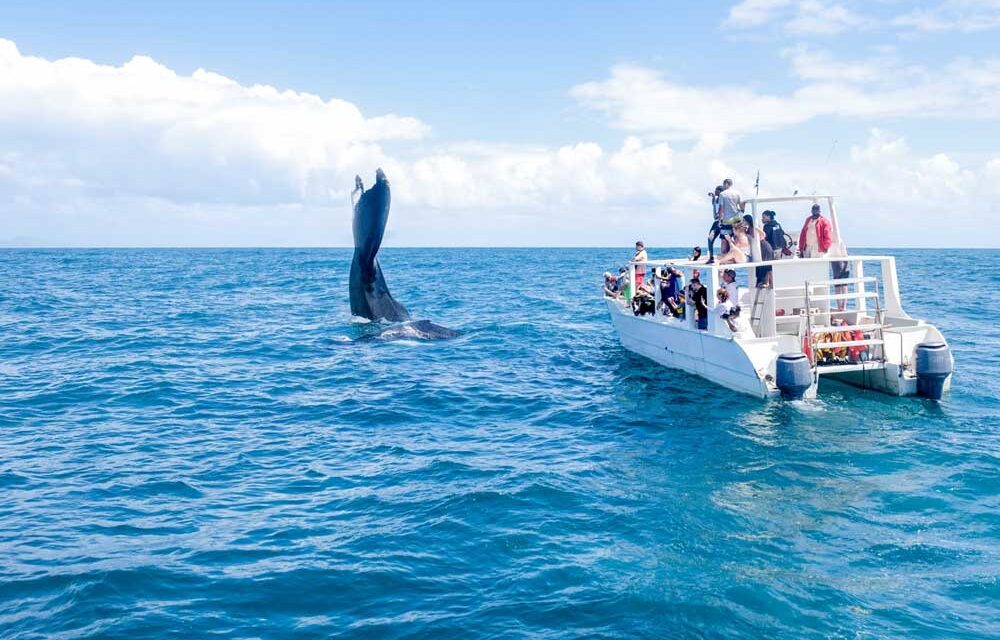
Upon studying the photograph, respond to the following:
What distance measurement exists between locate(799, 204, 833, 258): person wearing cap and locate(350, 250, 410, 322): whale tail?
35.9 feet

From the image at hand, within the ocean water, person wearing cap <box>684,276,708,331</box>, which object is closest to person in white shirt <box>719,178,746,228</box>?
person wearing cap <box>684,276,708,331</box>

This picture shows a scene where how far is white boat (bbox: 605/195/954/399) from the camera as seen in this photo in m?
14.0

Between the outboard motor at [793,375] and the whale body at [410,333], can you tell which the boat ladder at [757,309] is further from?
the whale body at [410,333]

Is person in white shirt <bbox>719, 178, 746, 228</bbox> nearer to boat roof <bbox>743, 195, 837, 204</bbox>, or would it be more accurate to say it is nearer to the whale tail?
boat roof <bbox>743, 195, 837, 204</bbox>

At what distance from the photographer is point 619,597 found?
6.82 meters

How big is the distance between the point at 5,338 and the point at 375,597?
21248 mm

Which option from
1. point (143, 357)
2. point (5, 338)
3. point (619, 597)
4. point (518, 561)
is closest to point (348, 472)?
point (518, 561)

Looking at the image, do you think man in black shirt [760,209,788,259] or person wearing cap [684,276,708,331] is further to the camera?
man in black shirt [760,209,788,259]

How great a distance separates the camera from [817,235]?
16.6 m

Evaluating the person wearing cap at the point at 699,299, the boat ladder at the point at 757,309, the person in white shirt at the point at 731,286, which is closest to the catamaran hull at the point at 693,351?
the person wearing cap at the point at 699,299

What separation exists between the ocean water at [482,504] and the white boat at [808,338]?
0.50 m

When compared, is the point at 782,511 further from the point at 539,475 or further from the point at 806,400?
the point at 806,400

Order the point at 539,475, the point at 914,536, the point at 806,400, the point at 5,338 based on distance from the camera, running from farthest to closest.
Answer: the point at 5,338 < the point at 806,400 < the point at 539,475 < the point at 914,536

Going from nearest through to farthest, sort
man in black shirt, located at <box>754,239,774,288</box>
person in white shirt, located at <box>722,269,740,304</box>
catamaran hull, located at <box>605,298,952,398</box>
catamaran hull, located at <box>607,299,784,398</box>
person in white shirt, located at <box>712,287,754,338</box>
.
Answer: catamaran hull, located at <box>605,298,952,398</box>
catamaran hull, located at <box>607,299,784,398</box>
person in white shirt, located at <box>712,287,754,338</box>
person in white shirt, located at <box>722,269,740,304</box>
man in black shirt, located at <box>754,239,774,288</box>
